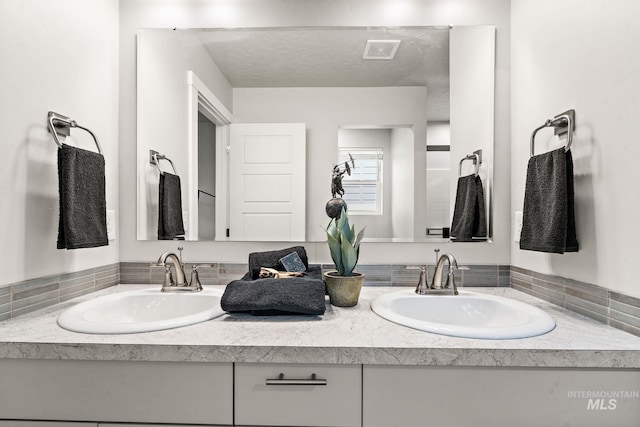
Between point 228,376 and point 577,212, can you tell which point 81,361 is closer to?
point 228,376

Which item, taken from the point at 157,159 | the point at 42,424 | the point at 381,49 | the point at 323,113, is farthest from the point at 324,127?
the point at 42,424

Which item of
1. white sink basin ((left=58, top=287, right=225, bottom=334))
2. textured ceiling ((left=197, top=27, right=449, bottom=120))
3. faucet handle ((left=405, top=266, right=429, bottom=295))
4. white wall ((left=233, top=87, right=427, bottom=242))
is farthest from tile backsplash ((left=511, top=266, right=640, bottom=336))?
white sink basin ((left=58, top=287, right=225, bottom=334))

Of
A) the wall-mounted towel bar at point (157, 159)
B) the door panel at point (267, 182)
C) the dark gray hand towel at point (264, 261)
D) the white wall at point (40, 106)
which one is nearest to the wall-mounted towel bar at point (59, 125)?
the white wall at point (40, 106)

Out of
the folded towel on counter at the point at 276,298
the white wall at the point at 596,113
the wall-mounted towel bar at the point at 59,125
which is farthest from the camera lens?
the wall-mounted towel bar at the point at 59,125

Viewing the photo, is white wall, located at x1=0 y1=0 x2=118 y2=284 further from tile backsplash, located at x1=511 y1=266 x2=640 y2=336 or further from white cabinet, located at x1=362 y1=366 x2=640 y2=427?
tile backsplash, located at x1=511 y1=266 x2=640 y2=336

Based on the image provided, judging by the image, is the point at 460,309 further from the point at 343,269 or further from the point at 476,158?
the point at 476,158

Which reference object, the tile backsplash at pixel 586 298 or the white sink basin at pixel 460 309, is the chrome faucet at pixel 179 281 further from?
the tile backsplash at pixel 586 298

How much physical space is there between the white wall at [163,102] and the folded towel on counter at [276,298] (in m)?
0.68

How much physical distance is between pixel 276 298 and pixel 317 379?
274 millimetres

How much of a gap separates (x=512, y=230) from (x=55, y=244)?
176 centimetres

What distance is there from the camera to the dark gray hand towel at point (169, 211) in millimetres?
1614

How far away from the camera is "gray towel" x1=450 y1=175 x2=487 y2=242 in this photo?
5.19 feet

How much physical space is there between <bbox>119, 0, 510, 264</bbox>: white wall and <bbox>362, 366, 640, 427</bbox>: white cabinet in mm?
741

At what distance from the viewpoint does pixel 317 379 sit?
2.89 ft
